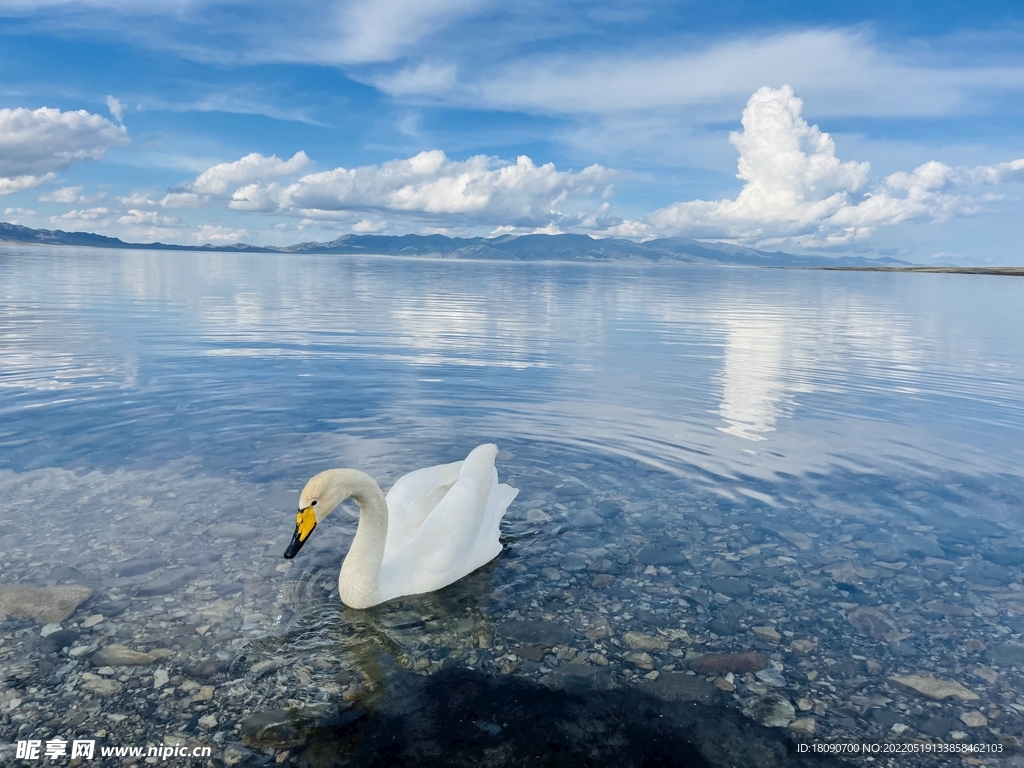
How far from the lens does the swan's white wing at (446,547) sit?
867 cm

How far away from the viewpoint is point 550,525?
1105 cm

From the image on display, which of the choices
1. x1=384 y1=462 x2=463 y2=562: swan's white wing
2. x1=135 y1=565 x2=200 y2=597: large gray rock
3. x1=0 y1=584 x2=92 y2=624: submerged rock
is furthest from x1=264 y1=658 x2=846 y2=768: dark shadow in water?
x1=0 y1=584 x2=92 y2=624: submerged rock

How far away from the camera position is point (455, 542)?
882 centimetres

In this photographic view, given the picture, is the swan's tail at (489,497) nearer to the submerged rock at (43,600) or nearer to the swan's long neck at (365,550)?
the swan's long neck at (365,550)

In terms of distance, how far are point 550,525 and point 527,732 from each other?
15.4 feet

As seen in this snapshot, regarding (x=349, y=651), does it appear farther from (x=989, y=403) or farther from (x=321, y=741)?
(x=989, y=403)

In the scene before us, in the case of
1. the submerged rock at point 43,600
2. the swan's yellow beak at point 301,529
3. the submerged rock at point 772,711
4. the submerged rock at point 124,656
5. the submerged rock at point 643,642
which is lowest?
the submerged rock at point 772,711

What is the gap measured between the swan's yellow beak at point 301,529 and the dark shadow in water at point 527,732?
158 centimetres

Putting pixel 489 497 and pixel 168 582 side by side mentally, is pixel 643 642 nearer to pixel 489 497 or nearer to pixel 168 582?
pixel 489 497

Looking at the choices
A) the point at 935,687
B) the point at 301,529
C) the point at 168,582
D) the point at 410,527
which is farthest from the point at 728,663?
the point at 168,582

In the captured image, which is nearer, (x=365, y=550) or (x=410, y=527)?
(x=365, y=550)

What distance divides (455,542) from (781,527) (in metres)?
5.30

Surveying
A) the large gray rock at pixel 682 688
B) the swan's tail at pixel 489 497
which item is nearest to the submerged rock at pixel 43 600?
the swan's tail at pixel 489 497

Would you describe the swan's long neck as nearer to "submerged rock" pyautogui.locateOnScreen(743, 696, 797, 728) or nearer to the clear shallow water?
the clear shallow water
